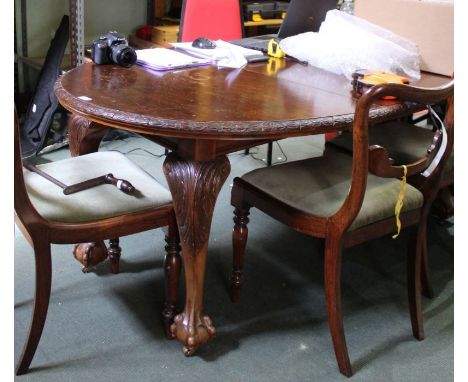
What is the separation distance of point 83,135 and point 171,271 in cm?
54

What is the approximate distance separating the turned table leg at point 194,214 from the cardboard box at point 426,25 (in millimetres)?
1077

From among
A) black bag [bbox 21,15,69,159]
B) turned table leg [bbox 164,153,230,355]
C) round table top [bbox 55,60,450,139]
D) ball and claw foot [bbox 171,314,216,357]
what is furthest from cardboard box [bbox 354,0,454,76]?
black bag [bbox 21,15,69,159]

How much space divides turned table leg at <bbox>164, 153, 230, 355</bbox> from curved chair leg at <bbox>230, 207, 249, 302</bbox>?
29 centimetres

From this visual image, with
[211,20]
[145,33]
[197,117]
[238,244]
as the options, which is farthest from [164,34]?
[197,117]

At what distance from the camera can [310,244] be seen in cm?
236

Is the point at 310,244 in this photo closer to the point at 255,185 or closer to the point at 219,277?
the point at 219,277

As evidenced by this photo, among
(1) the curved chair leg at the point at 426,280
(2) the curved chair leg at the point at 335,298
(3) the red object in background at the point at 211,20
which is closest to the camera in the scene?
(2) the curved chair leg at the point at 335,298

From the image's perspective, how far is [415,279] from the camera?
1837 mm

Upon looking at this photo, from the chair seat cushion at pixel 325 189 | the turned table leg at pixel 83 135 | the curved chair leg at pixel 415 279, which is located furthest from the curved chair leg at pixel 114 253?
the curved chair leg at pixel 415 279

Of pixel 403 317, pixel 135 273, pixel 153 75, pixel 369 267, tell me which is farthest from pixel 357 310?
pixel 153 75

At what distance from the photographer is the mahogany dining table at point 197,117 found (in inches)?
53.9

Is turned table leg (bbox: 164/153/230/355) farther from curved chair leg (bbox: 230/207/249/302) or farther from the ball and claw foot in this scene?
curved chair leg (bbox: 230/207/249/302)

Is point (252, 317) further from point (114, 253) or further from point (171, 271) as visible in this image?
point (114, 253)

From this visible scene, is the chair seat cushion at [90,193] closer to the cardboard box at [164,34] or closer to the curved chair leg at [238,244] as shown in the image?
the curved chair leg at [238,244]
